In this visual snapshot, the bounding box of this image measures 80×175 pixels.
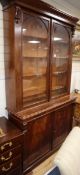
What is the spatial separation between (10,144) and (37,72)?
0.96 m

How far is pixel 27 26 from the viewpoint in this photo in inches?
68.9

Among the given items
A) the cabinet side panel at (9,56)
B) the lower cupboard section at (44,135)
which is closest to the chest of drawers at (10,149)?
the lower cupboard section at (44,135)

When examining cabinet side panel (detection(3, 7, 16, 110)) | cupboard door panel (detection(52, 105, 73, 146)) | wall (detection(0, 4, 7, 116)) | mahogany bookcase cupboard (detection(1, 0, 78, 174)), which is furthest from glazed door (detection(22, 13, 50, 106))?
cupboard door panel (detection(52, 105, 73, 146))

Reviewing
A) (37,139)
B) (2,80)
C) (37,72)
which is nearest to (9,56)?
(2,80)

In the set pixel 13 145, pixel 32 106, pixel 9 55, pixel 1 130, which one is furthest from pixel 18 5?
pixel 13 145

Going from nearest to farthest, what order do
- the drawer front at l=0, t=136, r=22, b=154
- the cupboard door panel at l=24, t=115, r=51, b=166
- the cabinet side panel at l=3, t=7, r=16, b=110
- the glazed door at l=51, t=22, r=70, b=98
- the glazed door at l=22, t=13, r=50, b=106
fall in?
the drawer front at l=0, t=136, r=22, b=154
the cabinet side panel at l=3, t=7, r=16, b=110
the glazed door at l=22, t=13, r=50, b=106
the cupboard door panel at l=24, t=115, r=51, b=166
the glazed door at l=51, t=22, r=70, b=98

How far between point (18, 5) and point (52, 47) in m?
0.73

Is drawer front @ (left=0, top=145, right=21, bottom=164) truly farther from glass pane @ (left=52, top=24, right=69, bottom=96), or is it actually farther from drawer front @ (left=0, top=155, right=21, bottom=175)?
glass pane @ (left=52, top=24, right=69, bottom=96)

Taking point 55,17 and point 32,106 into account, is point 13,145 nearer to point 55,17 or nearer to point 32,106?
point 32,106

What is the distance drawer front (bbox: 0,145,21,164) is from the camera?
1.55 meters

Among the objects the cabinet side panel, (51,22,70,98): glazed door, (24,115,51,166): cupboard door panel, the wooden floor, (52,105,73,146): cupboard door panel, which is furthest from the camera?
(52,105,73,146): cupboard door panel

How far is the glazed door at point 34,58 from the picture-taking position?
70.4 inches

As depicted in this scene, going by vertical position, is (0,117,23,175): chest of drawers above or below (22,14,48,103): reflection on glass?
below

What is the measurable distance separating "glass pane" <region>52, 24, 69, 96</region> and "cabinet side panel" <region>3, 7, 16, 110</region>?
66 centimetres
